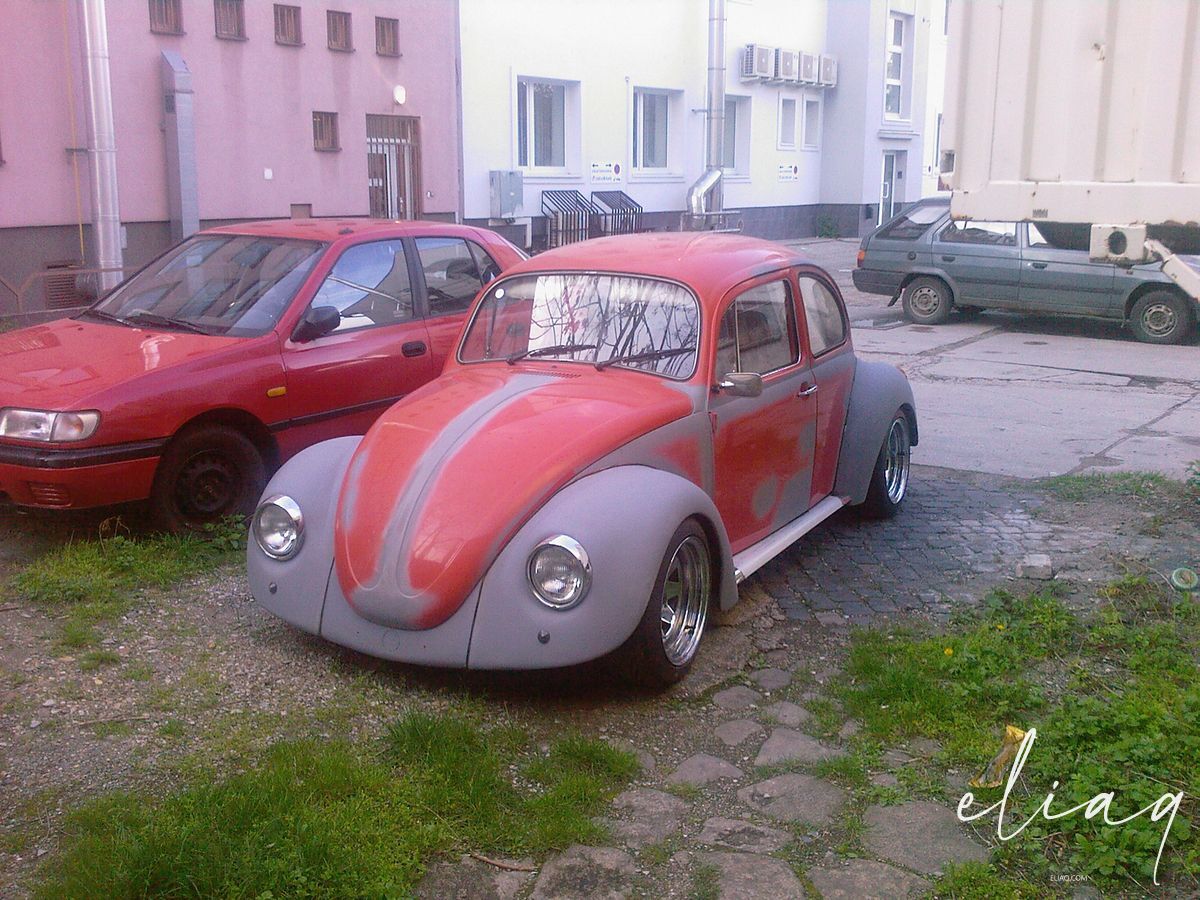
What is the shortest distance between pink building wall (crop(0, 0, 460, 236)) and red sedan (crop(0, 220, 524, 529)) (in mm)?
8729

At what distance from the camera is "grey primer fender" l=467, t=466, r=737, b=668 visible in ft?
14.2

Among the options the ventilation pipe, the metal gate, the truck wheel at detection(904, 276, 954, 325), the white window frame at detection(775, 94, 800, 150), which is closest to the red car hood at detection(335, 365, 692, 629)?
the truck wheel at detection(904, 276, 954, 325)

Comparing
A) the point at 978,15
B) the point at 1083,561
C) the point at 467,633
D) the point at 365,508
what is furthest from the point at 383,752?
the point at 978,15

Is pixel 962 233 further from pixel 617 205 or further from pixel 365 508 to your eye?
pixel 365 508

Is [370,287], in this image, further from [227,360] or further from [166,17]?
[166,17]

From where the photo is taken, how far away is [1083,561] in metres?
6.33

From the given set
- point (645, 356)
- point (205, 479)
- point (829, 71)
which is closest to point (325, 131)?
point (205, 479)

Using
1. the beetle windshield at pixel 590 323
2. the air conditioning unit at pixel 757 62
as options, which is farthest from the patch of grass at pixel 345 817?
the air conditioning unit at pixel 757 62

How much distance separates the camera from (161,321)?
270 inches

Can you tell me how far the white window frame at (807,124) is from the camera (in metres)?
30.6

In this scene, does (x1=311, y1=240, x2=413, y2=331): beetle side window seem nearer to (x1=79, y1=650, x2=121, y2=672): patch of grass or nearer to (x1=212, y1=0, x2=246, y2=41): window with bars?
(x1=79, y1=650, x2=121, y2=672): patch of grass

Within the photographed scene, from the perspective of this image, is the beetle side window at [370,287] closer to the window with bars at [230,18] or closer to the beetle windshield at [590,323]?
the beetle windshield at [590,323]

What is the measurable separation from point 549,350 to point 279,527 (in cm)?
148

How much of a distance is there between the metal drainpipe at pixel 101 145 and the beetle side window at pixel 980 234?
10.1 m
